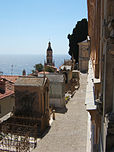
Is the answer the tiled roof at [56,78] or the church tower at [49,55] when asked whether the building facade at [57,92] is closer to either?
the tiled roof at [56,78]

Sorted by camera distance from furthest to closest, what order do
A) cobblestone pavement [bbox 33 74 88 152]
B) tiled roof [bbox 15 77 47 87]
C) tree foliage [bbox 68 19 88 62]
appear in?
tree foliage [bbox 68 19 88 62]
tiled roof [bbox 15 77 47 87]
cobblestone pavement [bbox 33 74 88 152]

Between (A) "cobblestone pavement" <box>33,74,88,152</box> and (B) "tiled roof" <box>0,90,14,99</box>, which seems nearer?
(A) "cobblestone pavement" <box>33,74,88,152</box>

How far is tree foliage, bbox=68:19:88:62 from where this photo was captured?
1798 inches

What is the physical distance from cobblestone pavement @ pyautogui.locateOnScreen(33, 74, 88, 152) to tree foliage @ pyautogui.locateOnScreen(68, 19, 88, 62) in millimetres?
28368

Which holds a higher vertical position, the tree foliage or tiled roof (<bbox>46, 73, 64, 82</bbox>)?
the tree foliage

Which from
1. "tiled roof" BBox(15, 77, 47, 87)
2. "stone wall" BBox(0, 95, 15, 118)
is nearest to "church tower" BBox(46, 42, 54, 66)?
"stone wall" BBox(0, 95, 15, 118)

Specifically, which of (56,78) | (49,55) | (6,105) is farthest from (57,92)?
(49,55)

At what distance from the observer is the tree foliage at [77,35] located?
45.7 m

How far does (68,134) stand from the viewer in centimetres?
1359

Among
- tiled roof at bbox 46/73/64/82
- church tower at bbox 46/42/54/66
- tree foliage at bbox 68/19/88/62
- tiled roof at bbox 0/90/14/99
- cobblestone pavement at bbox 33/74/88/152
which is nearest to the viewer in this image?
cobblestone pavement at bbox 33/74/88/152

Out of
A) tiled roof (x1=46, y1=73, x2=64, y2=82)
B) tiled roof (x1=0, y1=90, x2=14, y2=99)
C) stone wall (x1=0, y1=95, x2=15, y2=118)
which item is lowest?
stone wall (x1=0, y1=95, x2=15, y2=118)

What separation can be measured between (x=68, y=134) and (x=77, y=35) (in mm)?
35418

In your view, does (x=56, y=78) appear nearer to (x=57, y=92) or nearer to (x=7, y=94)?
(x=57, y=92)

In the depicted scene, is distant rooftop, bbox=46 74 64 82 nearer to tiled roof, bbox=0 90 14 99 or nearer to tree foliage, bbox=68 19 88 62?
tiled roof, bbox=0 90 14 99
